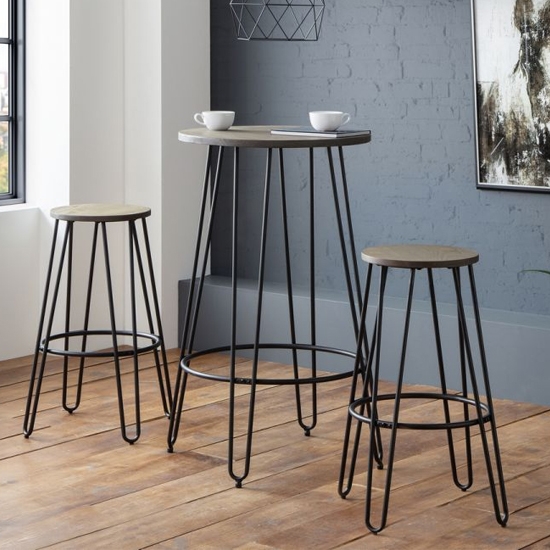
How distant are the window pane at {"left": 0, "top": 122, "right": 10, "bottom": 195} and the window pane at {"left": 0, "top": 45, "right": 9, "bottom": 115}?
7 centimetres

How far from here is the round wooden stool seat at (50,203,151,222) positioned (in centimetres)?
393

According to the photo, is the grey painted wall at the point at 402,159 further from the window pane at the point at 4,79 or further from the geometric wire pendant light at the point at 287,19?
the window pane at the point at 4,79

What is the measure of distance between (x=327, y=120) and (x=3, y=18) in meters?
2.01

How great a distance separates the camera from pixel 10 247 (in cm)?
507

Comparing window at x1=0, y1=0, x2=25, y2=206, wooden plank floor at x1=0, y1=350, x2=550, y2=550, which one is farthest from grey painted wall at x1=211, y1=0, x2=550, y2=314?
window at x1=0, y1=0, x2=25, y2=206

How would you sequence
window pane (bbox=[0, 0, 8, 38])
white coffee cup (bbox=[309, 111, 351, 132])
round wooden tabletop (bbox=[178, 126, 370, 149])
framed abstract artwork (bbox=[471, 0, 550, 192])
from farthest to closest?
window pane (bbox=[0, 0, 8, 38]) → framed abstract artwork (bbox=[471, 0, 550, 192]) → white coffee cup (bbox=[309, 111, 351, 132]) → round wooden tabletop (bbox=[178, 126, 370, 149])

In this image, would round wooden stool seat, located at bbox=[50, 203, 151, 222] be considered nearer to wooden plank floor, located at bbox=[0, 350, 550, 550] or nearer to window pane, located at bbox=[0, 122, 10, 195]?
wooden plank floor, located at bbox=[0, 350, 550, 550]

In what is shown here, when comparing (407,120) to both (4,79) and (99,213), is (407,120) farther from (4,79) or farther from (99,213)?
(4,79)

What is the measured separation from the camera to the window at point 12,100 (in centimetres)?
511

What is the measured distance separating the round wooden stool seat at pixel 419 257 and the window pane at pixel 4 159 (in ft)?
7.75

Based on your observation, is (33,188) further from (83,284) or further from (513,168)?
(513,168)

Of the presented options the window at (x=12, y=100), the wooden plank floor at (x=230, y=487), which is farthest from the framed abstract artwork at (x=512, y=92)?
the window at (x=12, y=100)

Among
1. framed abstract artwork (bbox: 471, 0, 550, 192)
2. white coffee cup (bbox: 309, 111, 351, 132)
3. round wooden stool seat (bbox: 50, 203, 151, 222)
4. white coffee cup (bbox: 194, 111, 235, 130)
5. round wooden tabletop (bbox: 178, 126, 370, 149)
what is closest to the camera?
round wooden tabletop (bbox: 178, 126, 370, 149)

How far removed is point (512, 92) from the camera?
458 centimetres
